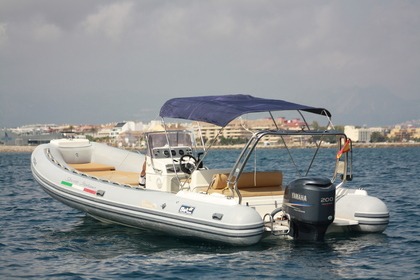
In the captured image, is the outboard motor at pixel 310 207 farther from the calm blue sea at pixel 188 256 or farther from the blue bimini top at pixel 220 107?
the blue bimini top at pixel 220 107

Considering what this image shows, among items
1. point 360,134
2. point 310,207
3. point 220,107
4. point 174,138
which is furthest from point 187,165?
point 360,134

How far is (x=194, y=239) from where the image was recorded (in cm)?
1077

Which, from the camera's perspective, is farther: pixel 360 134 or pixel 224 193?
pixel 360 134

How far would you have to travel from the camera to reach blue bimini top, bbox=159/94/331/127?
11.1 meters

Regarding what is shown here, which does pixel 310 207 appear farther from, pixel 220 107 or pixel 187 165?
pixel 187 165

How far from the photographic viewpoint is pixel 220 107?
11.4m

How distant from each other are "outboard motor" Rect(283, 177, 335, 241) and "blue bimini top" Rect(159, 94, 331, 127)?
159 centimetres

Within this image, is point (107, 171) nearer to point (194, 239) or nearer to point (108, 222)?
point (108, 222)

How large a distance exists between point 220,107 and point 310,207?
246cm

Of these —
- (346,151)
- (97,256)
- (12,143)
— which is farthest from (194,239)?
(12,143)

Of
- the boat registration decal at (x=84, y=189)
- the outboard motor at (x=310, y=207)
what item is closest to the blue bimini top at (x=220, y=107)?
the outboard motor at (x=310, y=207)

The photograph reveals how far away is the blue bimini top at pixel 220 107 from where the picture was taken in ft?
36.3

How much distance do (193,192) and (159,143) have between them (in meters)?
2.57

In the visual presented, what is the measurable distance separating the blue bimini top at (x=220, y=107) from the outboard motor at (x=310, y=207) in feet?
5.22
